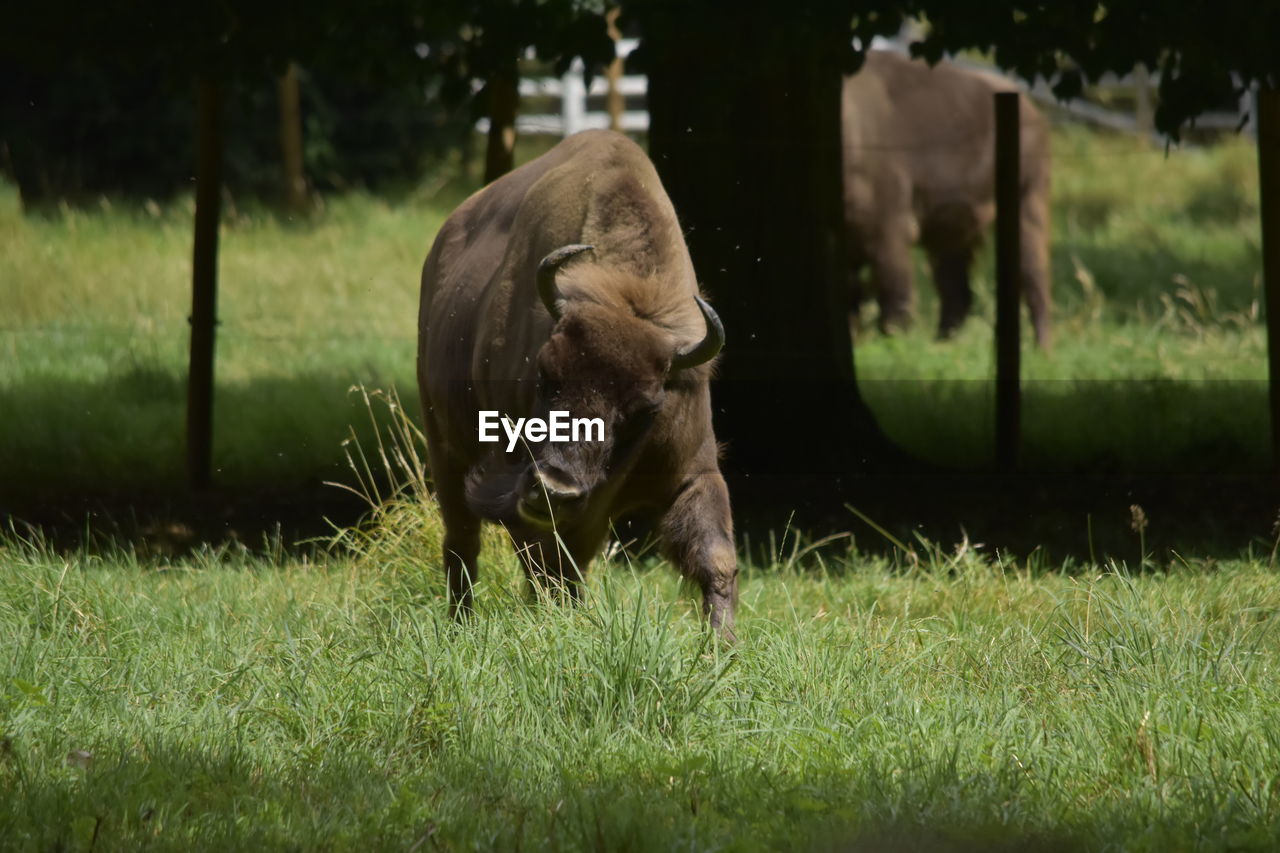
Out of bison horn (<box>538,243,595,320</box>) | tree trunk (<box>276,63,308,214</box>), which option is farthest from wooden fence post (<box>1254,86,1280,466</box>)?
tree trunk (<box>276,63,308,214</box>)

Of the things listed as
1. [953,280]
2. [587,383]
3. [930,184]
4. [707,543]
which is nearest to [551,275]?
[587,383]

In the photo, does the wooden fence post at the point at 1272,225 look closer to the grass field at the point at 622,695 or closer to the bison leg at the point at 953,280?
the grass field at the point at 622,695

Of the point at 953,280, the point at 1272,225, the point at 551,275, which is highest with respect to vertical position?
the point at 551,275

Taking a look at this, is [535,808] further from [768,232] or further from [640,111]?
[640,111]

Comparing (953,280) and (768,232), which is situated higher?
(768,232)

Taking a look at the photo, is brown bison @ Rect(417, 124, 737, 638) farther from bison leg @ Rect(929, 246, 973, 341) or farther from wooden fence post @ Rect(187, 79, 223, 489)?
bison leg @ Rect(929, 246, 973, 341)

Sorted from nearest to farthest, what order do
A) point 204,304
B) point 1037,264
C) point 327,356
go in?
point 204,304
point 327,356
point 1037,264

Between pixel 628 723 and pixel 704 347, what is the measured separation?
131 cm

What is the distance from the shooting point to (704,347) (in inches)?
203

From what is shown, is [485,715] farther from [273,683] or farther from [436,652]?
[273,683]

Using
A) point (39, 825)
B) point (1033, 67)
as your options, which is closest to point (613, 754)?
point (39, 825)

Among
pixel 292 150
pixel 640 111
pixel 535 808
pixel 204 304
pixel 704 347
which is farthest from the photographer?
pixel 640 111

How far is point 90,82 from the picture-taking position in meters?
15.6

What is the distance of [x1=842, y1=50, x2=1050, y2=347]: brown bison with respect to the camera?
1258 cm
